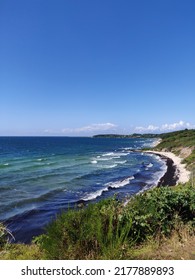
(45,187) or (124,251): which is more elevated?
(124,251)

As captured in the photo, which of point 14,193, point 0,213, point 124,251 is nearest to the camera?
point 124,251

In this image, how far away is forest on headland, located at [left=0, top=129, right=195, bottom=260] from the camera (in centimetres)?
553

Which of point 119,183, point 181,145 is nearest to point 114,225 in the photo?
point 119,183

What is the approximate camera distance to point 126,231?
6.05 metres

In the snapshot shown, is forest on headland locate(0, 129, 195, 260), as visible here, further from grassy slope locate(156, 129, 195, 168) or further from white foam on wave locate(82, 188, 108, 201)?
grassy slope locate(156, 129, 195, 168)

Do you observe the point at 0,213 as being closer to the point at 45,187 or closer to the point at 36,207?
the point at 36,207

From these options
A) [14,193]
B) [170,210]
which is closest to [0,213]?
[14,193]

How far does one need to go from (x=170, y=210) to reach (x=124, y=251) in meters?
2.45

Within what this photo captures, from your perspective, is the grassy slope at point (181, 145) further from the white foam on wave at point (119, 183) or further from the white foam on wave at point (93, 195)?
the white foam on wave at point (93, 195)

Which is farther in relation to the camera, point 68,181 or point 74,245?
point 68,181

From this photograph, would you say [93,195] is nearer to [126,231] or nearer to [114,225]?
[114,225]

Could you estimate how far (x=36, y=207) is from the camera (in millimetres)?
25234

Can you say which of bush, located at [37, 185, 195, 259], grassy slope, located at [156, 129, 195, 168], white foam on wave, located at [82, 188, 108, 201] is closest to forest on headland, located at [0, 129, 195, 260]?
bush, located at [37, 185, 195, 259]

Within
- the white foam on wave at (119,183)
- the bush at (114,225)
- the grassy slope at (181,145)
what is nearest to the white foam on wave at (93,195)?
the white foam on wave at (119,183)
